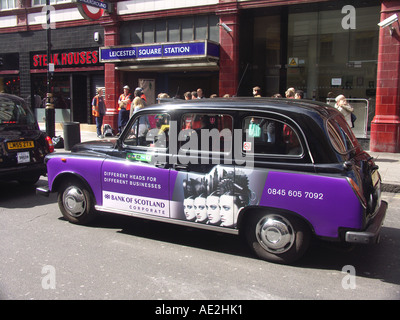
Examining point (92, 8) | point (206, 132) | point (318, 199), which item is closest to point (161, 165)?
point (206, 132)

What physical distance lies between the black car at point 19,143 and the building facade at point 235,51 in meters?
7.31

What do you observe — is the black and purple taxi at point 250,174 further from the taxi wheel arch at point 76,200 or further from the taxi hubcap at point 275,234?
the taxi wheel arch at point 76,200

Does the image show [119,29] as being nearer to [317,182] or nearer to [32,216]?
[32,216]

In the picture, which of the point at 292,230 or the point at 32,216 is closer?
the point at 292,230

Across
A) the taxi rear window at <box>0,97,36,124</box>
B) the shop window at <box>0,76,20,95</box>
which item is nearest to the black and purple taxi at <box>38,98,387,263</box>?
the taxi rear window at <box>0,97,36,124</box>

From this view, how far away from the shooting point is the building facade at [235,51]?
12398mm

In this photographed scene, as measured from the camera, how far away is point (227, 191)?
4.34 meters

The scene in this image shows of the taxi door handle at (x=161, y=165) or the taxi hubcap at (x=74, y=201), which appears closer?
the taxi door handle at (x=161, y=165)

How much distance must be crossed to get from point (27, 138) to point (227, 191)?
180 inches

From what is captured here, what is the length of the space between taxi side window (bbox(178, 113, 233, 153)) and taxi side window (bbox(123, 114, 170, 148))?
0.75 ft

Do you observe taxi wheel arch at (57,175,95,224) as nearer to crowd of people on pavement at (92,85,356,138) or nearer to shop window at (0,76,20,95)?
crowd of people on pavement at (92,85,356,138)

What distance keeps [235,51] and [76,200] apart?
989 centimetres

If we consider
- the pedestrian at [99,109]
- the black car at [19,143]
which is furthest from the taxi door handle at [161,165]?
the pedestrian at [99,109]

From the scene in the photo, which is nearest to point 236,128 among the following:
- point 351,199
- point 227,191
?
point 227,191
